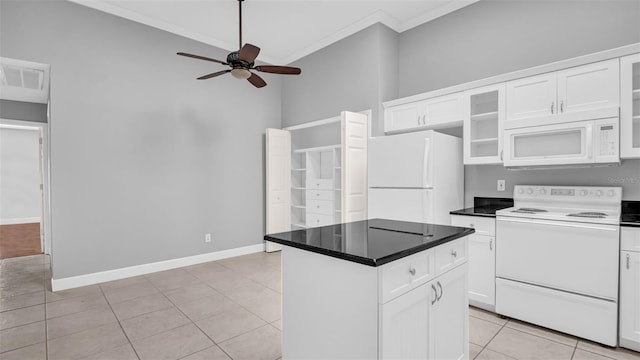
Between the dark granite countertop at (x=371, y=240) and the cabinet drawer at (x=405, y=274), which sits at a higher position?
the dark granite countertop at (x=371, y=240)

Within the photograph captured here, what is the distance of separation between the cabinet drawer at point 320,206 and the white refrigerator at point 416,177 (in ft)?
3.42

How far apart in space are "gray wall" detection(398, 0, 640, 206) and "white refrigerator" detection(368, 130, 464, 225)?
1.30ft

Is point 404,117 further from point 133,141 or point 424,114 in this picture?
point 133,141

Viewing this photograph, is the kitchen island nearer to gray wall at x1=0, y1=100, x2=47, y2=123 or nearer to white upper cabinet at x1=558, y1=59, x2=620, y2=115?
white upper cabinet at x1=558, y1=59, x2=620, y2=115

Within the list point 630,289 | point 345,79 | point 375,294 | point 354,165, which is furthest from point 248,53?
point 630,289

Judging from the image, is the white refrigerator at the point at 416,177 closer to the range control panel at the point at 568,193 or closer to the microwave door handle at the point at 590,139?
the range control panel at the point at 568,193

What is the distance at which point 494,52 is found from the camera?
3576 mm

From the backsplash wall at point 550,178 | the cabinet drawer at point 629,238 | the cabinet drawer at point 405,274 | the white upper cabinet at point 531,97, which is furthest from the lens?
the white upper cabinet at point 531,97

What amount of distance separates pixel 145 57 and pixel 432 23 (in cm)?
388

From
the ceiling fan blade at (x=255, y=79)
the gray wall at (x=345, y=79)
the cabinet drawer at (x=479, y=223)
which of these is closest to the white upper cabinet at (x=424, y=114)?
the gray wall at (x=345, y=79)

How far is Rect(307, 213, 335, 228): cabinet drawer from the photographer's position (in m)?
4.72

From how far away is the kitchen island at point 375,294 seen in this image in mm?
1334

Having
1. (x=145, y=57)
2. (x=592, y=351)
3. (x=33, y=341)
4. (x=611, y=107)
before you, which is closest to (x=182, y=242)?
(x=33, y=341)

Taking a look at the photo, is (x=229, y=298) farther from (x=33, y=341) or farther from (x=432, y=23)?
(x=432, y=23)
